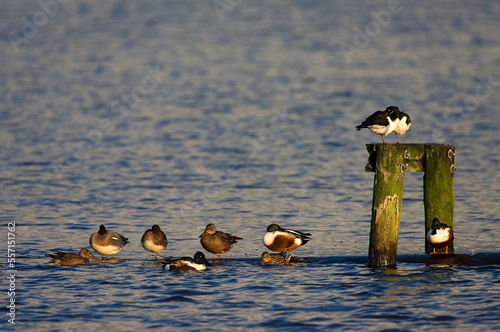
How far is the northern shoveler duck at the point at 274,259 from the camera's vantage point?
15.5 m

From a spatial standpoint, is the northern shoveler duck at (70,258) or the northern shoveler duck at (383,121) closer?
the northern shoveler duck at (383,121)

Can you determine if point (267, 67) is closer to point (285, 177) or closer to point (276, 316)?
point (285, 177)

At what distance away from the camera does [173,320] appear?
12.9 meters

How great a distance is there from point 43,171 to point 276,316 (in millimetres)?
13287

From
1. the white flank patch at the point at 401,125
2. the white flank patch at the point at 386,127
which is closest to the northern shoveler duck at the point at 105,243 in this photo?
the white flank patch at the point at 386,127

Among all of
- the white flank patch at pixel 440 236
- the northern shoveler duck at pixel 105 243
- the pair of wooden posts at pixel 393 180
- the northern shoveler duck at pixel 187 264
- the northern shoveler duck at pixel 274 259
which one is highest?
the pair of wooden posts at pixel 393 180

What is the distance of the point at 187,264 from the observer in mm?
15008

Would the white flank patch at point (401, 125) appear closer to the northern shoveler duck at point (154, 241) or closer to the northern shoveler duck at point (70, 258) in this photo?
the northern shoveler duck at point (154, 241)

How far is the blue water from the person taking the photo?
1364cm

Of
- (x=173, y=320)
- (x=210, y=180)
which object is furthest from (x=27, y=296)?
(x=210, y=180)

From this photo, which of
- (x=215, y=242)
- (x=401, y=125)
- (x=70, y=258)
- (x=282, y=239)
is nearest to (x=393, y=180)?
(x=401, y=125)

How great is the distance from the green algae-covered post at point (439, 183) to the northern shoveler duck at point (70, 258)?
6185 mm

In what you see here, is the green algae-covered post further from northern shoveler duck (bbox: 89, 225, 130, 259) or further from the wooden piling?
northern shoveler duck (bbox: 89, 225, 130, 259)

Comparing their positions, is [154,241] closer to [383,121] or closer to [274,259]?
[274,259]
